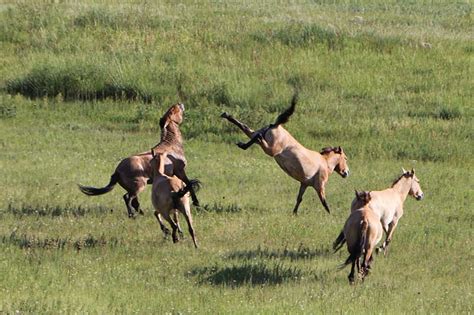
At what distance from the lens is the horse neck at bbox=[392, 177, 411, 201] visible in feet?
47.7

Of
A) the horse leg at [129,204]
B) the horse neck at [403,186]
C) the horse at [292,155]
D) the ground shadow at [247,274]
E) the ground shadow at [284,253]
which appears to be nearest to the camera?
the ground shadow at [247,274]

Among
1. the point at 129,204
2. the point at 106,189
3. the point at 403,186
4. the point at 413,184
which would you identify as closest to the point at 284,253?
the point at 403,186

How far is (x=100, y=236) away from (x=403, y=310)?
4.58 meters

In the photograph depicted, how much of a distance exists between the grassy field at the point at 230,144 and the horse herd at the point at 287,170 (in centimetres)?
37

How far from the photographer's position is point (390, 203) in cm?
1380

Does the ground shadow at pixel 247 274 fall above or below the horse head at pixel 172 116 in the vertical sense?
below

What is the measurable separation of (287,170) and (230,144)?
6287mm

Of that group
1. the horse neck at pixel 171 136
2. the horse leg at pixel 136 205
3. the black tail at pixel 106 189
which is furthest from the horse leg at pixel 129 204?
the horse neck at pixel 171 136

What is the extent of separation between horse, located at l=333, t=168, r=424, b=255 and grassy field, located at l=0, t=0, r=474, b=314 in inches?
15.2

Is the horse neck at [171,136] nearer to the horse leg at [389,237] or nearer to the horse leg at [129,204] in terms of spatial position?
the horse leg at [129,204]

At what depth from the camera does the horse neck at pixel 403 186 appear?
573 inches

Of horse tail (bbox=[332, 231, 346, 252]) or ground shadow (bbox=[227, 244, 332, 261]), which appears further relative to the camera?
ground shadow (bbox=[227, 244, 332, 261])

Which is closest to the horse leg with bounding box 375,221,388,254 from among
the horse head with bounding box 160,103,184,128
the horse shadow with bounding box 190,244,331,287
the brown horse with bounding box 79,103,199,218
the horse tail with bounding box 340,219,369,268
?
the horse shadow with bounding box 190,244,331,287

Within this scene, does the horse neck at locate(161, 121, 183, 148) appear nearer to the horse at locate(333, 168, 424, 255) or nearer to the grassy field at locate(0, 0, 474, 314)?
the grassy field at locate(0, 0, 474, 314)
